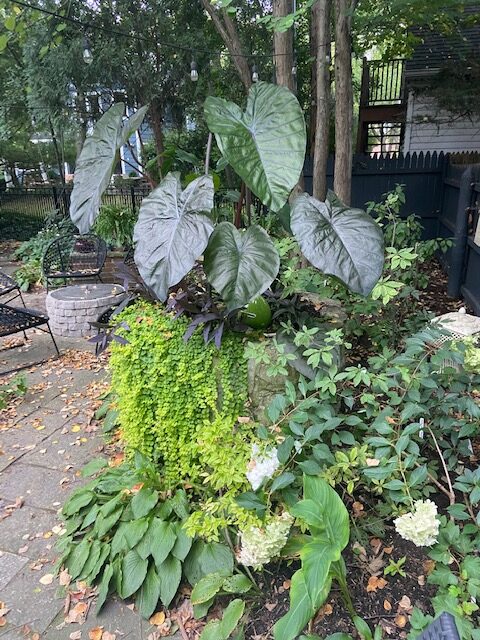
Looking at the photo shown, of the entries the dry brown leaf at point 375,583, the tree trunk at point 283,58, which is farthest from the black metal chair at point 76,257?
the dry brown leaf at point 375,583

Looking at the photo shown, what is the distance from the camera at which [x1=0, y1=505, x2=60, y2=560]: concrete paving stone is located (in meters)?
1.96

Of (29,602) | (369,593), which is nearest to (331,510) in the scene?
(369,593)

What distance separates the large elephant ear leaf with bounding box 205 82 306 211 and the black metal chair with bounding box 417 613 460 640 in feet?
4.37

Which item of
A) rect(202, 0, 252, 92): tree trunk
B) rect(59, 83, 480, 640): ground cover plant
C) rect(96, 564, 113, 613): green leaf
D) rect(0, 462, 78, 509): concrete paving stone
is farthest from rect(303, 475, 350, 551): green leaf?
rect(202, 0, 252, 92): tree trunk

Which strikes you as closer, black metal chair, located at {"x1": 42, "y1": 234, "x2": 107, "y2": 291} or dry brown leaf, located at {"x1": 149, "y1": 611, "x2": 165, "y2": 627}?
dry brown leaf, located at {"x1": 149, "y1": 611, "x2": 165, "y2": 627}

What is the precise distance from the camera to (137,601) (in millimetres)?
1702

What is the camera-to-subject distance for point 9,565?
6.20 feet

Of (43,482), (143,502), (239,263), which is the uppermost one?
(239,263)

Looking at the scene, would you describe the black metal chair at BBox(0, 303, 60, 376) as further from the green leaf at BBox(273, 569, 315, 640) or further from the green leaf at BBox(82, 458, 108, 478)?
the green leaf at BBox(273, 569, 315, 640)

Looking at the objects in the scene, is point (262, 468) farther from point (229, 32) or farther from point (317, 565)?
point (229, 32)

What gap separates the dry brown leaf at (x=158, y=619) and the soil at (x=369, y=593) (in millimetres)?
315

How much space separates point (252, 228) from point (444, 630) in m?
1.53

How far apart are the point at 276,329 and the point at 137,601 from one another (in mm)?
1227

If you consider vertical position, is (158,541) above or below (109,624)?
above
